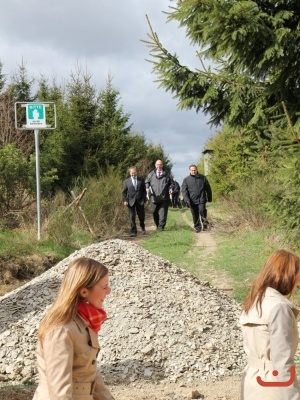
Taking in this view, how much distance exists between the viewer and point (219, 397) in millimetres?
5957

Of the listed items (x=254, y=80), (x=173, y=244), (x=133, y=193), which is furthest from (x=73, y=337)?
(x=133, y=193)

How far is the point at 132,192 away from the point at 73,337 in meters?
15.1

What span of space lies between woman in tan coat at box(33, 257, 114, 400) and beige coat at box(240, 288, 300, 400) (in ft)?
2.53

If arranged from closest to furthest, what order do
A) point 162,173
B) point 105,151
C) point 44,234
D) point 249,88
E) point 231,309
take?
point 231,309, point 249,88, point 44,234, point 162,173, point 105,151

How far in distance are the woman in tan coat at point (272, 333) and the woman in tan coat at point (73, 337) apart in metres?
0.77

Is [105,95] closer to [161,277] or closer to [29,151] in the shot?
[29,151]

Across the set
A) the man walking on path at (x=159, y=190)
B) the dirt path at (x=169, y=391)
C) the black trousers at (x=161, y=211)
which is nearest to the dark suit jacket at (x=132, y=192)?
the man walking on path at (x=159, y=190)

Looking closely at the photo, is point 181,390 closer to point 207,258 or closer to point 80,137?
Result: point 207,258

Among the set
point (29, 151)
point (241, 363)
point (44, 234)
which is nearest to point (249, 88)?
point (241, 363)

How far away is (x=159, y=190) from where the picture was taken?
59.2ft

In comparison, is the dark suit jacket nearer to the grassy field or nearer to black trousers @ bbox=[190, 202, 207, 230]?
the grassy field

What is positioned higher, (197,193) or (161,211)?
(197,193)

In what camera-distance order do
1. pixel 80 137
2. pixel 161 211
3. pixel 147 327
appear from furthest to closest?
pixel 80 137 < pixel 161 211 < pixel 147 327

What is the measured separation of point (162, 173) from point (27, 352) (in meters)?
11.5
